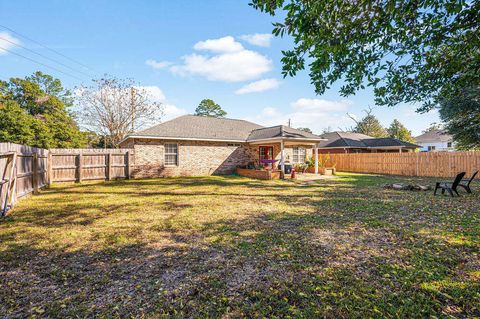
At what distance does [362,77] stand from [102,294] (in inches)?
210

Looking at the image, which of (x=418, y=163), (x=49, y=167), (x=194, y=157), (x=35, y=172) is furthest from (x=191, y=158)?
(x=418, y=163)

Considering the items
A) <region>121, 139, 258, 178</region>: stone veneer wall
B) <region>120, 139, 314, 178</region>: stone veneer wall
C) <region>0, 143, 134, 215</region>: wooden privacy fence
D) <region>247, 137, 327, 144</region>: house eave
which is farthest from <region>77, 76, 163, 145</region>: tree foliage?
<region>247, 137, 327, 144</region>: house eave

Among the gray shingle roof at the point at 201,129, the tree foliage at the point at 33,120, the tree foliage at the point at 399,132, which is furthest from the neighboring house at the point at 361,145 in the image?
the tree foliage at the point at 33,120

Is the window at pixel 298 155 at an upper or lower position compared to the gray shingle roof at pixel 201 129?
lower

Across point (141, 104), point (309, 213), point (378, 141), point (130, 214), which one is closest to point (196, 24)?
point (130, 214)

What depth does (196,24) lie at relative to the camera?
12055mm

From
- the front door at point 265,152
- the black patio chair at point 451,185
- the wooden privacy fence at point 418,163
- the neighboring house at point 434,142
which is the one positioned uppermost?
the neighboring house at point 434,142

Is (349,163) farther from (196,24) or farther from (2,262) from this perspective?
(2,262)

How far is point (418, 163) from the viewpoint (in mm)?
16562

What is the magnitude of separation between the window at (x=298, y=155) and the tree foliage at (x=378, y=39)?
1506 centimetres

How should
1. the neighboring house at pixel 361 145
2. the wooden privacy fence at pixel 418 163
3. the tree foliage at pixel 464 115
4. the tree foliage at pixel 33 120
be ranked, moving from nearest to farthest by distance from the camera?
1. the tree foliage at pixel 464 115
2. the wooden privacy fence at pixel 418 163
3. the tree foliage at pixel 33 120
4. the neighboring house at pixel 361 145

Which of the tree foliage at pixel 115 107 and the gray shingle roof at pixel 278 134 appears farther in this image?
the tree foliage at pixel 115 107

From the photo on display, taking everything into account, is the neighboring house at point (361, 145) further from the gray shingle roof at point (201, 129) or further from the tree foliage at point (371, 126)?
the tree foliage at point (371, 126)

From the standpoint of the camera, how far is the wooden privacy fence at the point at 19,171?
6.63 meters
